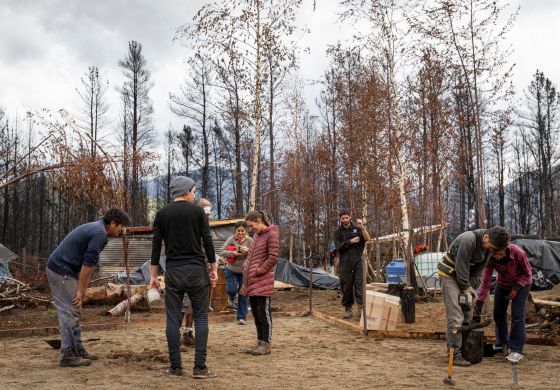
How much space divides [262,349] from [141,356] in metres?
1.30

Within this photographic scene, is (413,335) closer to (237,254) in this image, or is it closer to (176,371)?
(237,254)

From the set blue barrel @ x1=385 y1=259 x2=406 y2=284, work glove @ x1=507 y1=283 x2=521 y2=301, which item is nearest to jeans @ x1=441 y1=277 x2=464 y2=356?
work glove @ x1=507 y1=283 x2=521 y2=301

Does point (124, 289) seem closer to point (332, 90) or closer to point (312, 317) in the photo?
point (312, 317)

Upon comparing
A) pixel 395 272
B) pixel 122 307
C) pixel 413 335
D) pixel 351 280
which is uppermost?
pixel 351 280

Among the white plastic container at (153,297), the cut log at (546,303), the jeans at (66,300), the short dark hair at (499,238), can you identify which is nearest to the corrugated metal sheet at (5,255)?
the white plastic container at (153,297)

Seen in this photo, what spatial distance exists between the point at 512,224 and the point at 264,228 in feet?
141

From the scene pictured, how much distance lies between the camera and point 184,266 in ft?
17.5

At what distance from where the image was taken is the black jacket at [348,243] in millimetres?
10172

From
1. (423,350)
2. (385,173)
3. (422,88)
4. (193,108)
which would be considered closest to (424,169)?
(385,173)

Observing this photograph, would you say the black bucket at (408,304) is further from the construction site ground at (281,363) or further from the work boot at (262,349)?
the work boot at (262,349)

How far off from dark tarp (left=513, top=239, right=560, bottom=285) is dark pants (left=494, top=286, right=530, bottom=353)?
10.9 metres

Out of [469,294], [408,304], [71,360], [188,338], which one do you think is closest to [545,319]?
[408,304]

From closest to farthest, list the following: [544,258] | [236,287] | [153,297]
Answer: [236,287], [153,297], [544,258]

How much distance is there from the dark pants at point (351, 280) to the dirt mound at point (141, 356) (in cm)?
428
